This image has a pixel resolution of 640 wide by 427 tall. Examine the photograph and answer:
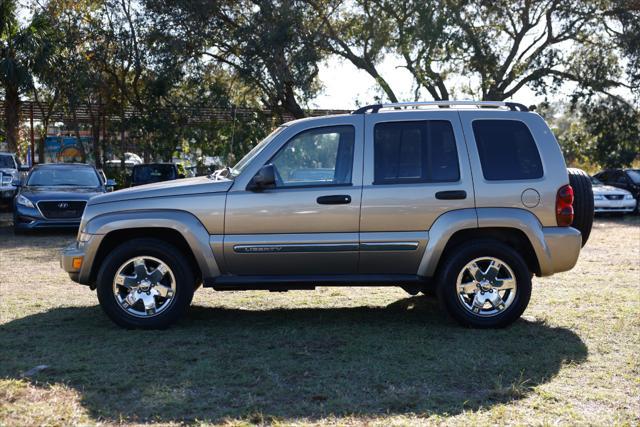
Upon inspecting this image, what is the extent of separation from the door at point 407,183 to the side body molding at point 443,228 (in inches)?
1.8

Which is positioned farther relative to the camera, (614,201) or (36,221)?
(614,201)

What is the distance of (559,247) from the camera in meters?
6.51

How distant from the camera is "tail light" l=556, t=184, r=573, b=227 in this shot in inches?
256

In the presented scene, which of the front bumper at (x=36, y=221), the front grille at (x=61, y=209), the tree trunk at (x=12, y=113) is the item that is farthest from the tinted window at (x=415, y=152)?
the tree trunk at (x=12, y=113)

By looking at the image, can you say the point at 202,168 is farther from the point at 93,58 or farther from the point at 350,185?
the point at 350,185

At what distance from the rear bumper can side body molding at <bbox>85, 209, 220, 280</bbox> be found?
2.84 metres

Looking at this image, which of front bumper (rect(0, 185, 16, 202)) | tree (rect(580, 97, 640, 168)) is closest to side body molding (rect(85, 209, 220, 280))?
front bumper (rect(0, 185, 16, 202))

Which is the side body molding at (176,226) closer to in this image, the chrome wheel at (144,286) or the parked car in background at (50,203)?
Answer: the chrome wheel at (144,286)

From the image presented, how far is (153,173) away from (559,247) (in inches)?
622

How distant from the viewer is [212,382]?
196 inches

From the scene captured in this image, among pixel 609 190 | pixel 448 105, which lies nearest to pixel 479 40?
pixel 609 190

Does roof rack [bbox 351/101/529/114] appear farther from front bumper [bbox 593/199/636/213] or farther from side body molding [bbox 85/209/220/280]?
front bumper [bbox 593/199/636/213]

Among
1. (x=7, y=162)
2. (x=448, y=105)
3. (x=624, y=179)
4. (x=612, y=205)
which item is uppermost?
(x=448, y=105)

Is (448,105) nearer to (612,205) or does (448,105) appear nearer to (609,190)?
(612,205)
